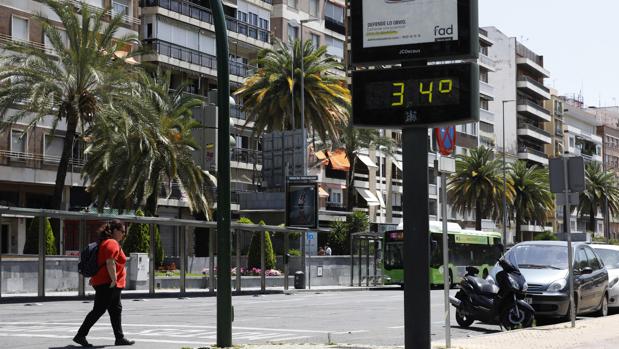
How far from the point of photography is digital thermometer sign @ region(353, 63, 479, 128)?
1124 cm

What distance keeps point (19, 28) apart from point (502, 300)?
36546mm

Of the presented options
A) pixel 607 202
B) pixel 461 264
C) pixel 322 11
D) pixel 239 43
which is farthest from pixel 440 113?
pixel 607 202

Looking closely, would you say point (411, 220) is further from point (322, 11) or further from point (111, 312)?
point (322, 11)

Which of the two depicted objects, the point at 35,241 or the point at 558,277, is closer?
the point at 558,277

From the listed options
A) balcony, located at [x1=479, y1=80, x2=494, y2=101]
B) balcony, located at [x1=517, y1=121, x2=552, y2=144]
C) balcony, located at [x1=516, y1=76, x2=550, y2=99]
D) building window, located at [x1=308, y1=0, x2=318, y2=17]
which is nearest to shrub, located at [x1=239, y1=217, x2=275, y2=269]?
building window, located at [x1=308, y1=0, x2=318, y2=17]

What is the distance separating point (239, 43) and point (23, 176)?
2106 cm

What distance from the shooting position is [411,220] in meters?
11.6

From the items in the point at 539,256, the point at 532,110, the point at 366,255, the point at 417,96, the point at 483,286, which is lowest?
the point at 483,286

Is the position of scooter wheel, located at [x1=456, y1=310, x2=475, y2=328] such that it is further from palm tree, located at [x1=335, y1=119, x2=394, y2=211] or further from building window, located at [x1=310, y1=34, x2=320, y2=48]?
building window, located at [x1=310, y1=34, x2=320, y2=48]

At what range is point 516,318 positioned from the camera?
18109 millimetres

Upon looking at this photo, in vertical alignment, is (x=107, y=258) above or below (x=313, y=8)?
below

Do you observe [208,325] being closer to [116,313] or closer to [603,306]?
[116,313]

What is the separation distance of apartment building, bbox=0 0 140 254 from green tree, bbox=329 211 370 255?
51.8 feet

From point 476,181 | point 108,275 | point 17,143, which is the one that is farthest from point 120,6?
point 108,275
